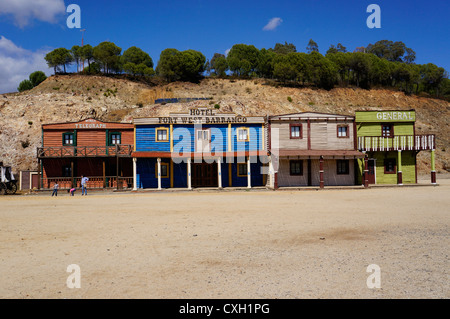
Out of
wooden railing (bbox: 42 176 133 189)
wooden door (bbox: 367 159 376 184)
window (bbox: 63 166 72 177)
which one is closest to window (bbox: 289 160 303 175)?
wooden door (bbox: 367 159 376 184)

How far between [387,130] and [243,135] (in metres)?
13.2

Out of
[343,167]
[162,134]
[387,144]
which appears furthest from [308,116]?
[162,134]

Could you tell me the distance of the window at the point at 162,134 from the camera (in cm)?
2912

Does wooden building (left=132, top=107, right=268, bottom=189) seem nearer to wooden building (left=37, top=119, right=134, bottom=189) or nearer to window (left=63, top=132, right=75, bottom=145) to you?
wooden building (left=37, top=119, right=134, bottom=189)

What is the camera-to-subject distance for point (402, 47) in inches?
4316

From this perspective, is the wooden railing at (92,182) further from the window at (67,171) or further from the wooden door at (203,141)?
the wooden door at (203,141)

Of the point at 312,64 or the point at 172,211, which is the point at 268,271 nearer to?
the point at 172,211

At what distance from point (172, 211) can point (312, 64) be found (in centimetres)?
7335

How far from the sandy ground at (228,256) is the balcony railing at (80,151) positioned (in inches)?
758

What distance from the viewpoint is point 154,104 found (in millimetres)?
61156

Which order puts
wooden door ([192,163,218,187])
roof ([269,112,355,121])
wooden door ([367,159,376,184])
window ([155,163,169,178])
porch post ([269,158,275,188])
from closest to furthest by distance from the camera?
1. porch post ([269,158,275,188])
2. roof ([269,112,355,121])
3. window ([155,163,169,178])
4. wooden door ([367,159,376,184])
5. wooden door ([192,163,218,187])

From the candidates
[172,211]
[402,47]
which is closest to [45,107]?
[172,211]

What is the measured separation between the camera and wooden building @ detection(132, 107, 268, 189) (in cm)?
2891

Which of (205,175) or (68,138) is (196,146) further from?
(68,138)
